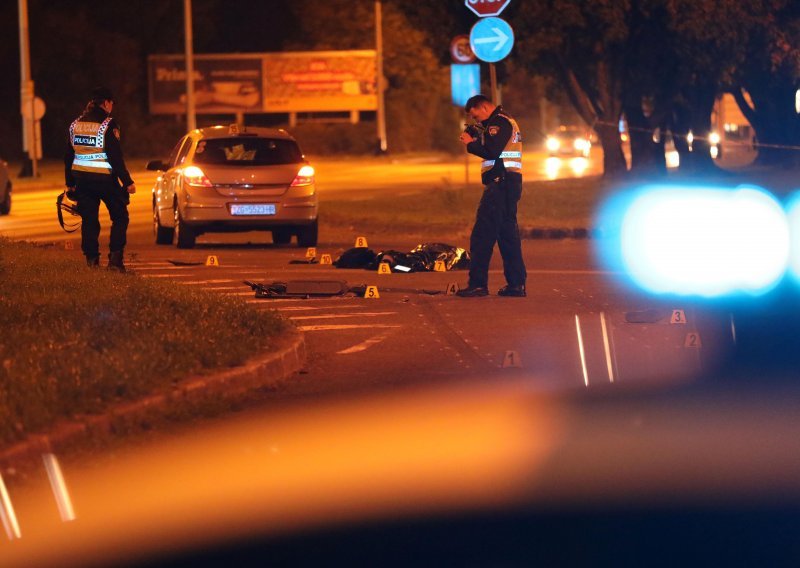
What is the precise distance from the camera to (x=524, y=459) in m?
7.71

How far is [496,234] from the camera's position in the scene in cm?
1458

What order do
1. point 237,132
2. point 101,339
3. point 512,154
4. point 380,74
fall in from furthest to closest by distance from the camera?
point 380,74 < point 237,132 < point 512,154 < point 101,339

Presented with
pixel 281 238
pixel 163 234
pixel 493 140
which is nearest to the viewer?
pixel 493 140

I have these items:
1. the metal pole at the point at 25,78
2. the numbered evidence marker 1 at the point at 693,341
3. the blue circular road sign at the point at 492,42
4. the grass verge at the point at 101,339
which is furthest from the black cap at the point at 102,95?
the metal pole at the point at 25,78

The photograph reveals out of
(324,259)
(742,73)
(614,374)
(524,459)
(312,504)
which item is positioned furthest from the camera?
(742,73)

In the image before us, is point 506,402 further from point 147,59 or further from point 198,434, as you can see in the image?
point 147,59

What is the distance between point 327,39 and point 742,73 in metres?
34.7

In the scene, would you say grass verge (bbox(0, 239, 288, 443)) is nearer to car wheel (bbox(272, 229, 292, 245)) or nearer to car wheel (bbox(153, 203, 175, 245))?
car wheel (bbox(153, 203, 175, 245))

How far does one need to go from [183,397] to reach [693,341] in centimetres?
410

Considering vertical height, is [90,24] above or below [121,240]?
above

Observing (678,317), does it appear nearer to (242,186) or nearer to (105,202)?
(105,202)

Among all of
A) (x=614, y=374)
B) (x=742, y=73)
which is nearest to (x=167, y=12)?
(x=742, y=73)

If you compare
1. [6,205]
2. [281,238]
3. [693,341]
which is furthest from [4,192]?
[693,341]

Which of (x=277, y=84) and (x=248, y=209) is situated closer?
(x=248, y=209)
